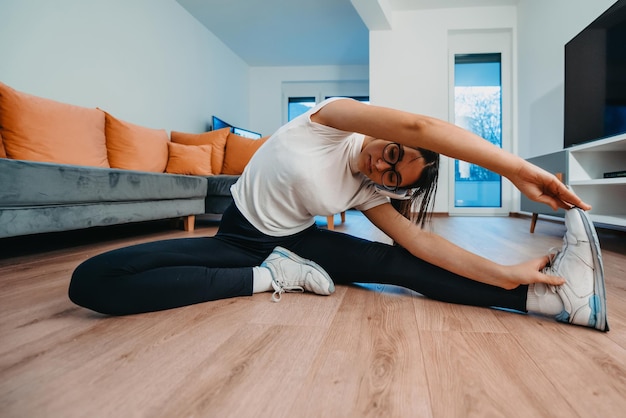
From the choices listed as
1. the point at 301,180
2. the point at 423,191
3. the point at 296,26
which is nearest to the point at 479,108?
the point at 296,26

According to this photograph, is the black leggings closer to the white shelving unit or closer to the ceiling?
the white shelving unit

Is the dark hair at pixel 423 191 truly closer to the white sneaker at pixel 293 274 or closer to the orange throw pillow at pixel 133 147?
the white sneaker at pixel 293 274

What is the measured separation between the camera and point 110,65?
10.9 feet

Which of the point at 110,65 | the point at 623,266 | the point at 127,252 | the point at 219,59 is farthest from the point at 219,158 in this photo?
the point at 623,266

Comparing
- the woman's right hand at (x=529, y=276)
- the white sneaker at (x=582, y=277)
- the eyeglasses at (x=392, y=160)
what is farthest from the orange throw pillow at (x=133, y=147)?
the white sneaker at (x=582, y=277)

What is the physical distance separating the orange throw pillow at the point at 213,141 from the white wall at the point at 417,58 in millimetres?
2013

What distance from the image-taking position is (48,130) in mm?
2369

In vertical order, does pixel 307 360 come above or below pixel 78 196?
below

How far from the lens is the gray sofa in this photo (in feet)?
5.18

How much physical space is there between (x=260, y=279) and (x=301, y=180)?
1.13 ft

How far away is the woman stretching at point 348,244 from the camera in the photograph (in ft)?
2.70

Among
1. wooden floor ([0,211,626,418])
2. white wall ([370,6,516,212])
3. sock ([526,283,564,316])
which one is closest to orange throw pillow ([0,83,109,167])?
wooden floor ([0,211,626,418])

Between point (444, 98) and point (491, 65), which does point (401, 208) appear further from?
point (491, 65)

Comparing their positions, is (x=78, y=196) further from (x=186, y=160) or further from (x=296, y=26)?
(x=296, y=26)
